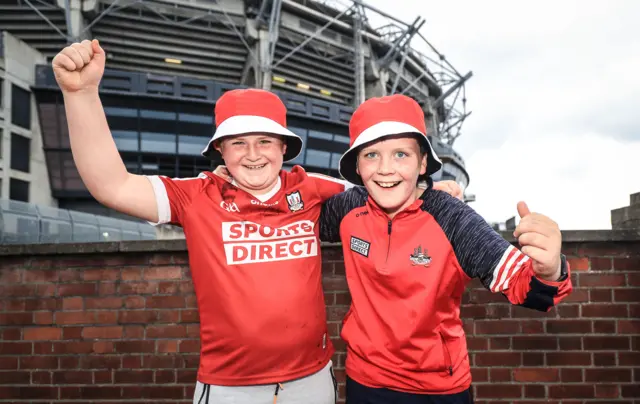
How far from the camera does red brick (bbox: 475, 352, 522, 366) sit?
8.58 feet

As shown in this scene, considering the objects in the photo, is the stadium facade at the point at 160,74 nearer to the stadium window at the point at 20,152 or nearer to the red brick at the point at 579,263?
the stadium window at the point at 20,152

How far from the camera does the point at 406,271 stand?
1519mm

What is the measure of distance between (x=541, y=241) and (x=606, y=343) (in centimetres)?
201

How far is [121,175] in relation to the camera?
1.58m

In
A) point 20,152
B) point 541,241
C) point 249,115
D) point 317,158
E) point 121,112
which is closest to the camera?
point 541,241

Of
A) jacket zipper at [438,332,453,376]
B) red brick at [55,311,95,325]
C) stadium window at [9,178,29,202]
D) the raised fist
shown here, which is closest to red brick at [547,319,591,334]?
jacket zipper at [438,332,453,376]

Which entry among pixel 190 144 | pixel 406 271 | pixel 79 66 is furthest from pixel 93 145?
pixel 190 144

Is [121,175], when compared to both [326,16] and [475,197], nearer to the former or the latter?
[326,16]

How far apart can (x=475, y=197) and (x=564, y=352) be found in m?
46.5

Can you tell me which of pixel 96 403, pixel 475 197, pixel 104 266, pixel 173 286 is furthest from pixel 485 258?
pixel 475 197

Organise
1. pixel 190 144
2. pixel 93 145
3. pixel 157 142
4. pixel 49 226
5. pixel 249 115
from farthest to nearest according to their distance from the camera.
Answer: pixel 190 144 → pixel 157 142 → pixel 49 226 → pixel 249 115 → pixel 93 145

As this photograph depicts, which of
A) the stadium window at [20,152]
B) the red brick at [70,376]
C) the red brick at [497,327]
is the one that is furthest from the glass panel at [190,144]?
the red brick at [497,327]

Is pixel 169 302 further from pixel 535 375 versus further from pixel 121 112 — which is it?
pixel 121 112

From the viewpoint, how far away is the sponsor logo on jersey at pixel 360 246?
1.63 meters
